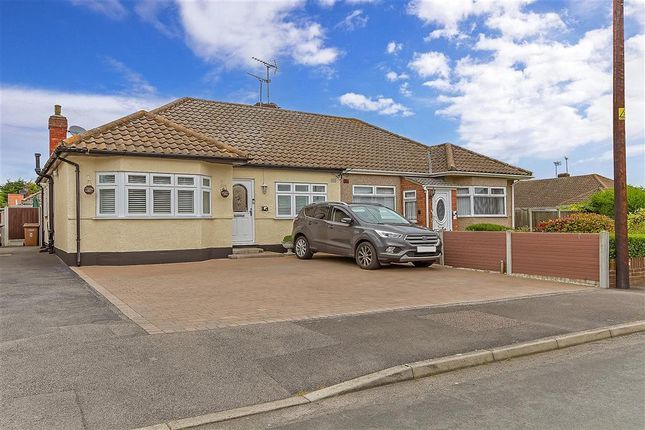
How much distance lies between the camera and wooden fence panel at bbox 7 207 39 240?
26.3m

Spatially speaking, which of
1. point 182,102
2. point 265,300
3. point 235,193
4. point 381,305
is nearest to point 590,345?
point 381,305

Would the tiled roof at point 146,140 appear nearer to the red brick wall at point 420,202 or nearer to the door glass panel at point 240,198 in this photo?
the door glass panel at point 240,198

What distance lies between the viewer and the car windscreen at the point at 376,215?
13.1 m

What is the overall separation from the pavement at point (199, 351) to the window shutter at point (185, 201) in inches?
245

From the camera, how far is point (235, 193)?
16.9 metres

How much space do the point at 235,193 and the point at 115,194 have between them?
4.36 meters

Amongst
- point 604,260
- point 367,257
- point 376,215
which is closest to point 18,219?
point 376,215

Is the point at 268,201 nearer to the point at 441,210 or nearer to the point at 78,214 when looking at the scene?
the point at 78,214

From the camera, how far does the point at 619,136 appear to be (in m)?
10.2

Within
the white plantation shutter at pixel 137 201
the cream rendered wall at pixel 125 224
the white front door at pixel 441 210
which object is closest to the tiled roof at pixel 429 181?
the white front door at pixel 441 210

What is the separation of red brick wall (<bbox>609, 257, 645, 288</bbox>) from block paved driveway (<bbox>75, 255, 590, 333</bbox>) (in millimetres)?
824

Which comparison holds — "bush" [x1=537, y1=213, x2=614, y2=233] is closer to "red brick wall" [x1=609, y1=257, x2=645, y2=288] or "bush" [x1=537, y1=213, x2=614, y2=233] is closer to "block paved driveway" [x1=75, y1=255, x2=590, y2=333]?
"red brick wall" [x1=609, y1=257, x2=645, y2=288]

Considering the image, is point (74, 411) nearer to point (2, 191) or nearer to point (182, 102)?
point (182, 102)

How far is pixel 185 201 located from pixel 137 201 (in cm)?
133
